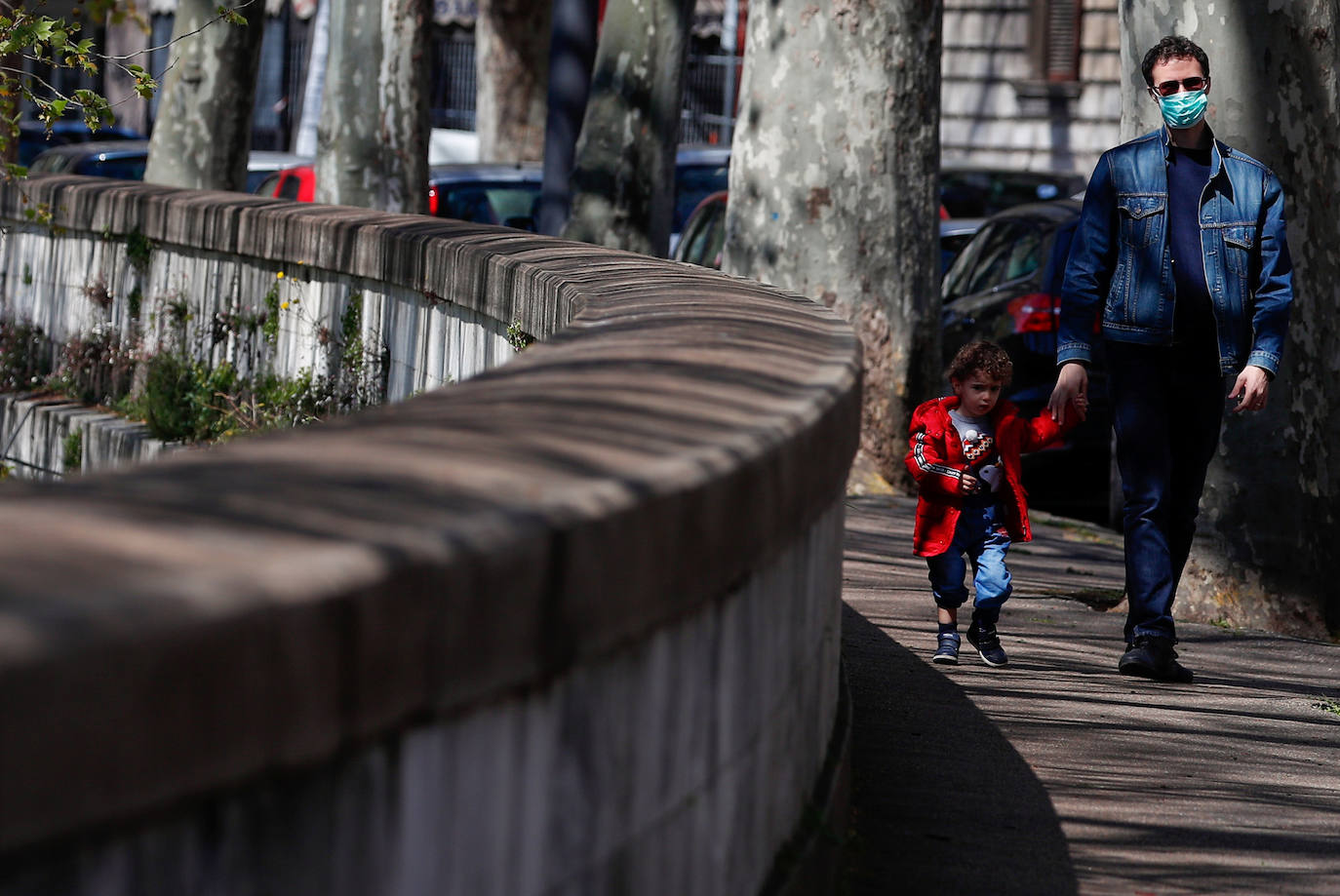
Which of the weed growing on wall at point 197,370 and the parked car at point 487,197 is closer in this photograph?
the weed growing on wall at point 197,370

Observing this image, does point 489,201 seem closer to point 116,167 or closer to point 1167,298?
point 116,167

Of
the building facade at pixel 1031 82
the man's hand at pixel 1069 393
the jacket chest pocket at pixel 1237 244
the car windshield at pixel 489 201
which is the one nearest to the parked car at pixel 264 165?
the car windshield at pixel 489 201

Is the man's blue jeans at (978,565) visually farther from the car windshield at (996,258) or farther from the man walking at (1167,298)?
the car windshield at (996,258)

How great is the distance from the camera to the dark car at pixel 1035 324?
11.5m

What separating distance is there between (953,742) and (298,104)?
35.7 meters

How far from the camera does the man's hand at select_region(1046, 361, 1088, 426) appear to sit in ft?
19.0

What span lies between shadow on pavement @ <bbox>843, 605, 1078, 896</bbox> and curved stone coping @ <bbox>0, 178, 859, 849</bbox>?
3.50ft

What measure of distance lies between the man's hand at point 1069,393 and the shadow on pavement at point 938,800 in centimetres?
86

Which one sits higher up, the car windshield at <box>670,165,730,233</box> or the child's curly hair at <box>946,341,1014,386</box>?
the car windshield at <box>670,165,730,233</box>

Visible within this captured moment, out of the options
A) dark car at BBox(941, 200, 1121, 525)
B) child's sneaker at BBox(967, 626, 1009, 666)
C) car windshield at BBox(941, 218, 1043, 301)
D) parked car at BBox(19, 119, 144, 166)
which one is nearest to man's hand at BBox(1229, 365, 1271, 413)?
child's sneaker at BBox(967, 626, 1009, 666)

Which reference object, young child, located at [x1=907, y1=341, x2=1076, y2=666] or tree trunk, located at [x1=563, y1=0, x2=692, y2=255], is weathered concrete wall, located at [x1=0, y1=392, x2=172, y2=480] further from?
young child, located at [x1=907, y1=341, x2=1076, y2=666]

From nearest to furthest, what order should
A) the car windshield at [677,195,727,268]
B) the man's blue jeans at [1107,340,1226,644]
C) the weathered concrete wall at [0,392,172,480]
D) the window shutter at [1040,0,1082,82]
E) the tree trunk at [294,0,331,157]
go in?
1. the man's blue jeans at [1107,340,1226,644]
2. the weathered concrete wall at [0,392,172,480]
3. the car windshield at [677,195,727,268]
4. the window shutter at [1040,0,1082,82]
5. the tree trunk at [294,0,331,157]

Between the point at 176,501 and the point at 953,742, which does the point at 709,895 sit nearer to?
the point at 176,501

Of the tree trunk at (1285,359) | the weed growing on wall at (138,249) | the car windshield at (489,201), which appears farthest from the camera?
the car windshield at (489,201)
